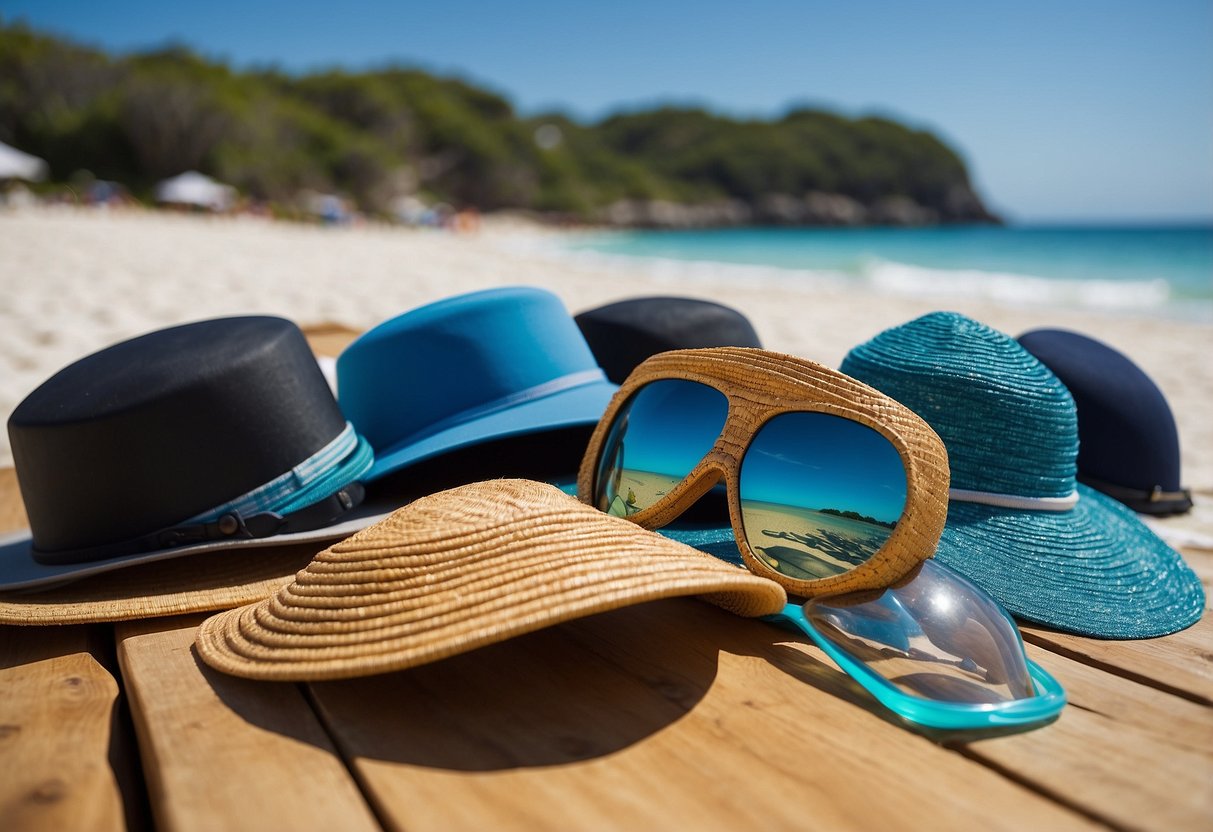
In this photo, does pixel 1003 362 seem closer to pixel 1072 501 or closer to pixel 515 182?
pixel 1072 501

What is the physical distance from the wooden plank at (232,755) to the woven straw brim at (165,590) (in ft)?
0.63

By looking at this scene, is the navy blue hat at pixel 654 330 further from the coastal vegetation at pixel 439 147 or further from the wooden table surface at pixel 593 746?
the coastal vegetation at pixel 439 147

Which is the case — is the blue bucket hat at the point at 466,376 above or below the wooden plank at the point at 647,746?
above

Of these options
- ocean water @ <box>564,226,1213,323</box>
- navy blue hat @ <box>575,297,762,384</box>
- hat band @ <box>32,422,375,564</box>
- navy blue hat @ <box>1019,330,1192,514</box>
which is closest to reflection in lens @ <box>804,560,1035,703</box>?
hat band @ <box>32,422,375,564</box>

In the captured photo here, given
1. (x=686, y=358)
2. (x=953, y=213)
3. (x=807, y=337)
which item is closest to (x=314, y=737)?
(x=686, y=358)

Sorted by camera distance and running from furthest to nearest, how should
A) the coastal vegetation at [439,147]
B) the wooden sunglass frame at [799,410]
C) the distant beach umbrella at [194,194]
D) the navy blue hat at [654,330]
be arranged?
the coastal vegetation at [439,147], the distant beach umbrella at [194,194], the navy blue hat at [654,330], the wooden sunglass frame at [799,410]

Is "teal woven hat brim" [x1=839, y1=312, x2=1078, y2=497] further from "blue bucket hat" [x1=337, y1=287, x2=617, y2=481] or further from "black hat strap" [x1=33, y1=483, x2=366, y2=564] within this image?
"black hat strap" [x1=33, y1=483, x2=366, y2=564]

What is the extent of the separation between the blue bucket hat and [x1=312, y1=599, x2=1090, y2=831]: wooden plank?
0.68 metres

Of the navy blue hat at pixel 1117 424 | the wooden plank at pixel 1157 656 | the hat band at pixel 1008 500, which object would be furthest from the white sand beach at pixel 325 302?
the wooden plank at pixel 1157 656

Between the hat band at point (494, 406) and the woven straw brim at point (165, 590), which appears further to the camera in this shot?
the hat band at point (494, 406)

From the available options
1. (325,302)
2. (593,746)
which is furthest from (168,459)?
(325,302)

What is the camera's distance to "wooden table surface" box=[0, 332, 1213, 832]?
883 mm

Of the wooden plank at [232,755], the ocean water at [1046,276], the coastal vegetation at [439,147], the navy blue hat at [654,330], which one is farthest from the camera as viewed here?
the coastal vegetation at [439,147]

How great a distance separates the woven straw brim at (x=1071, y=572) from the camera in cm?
142
